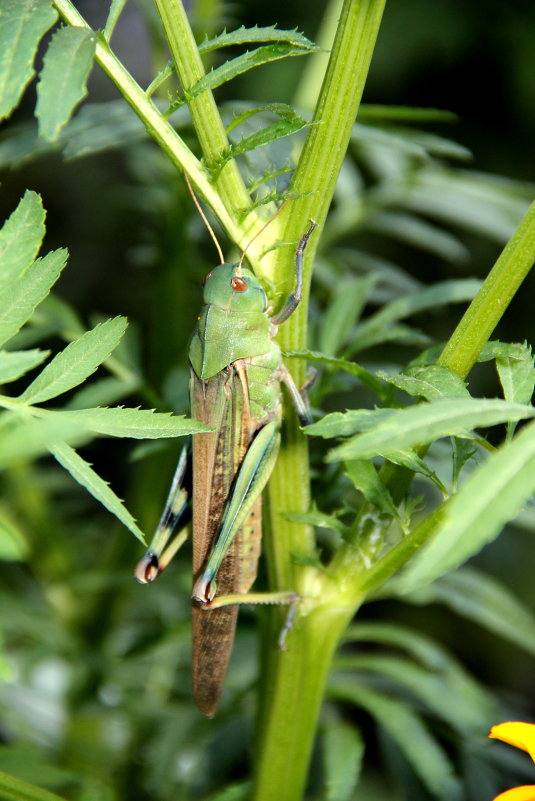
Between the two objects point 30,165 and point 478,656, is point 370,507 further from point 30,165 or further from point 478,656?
point 30,165

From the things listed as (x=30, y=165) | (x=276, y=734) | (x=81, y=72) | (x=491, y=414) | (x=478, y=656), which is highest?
(x=81, y=72)

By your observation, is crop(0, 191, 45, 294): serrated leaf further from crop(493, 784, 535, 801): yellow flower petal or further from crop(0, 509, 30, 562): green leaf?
crop(493, 784, 535, 801): yellow flower petal

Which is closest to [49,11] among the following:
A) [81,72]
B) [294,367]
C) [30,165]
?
[81,72]

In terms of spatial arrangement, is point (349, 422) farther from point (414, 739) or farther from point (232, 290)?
point (414, 739)

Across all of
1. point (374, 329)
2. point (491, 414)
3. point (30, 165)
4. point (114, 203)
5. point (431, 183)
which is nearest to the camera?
point (491, 414)

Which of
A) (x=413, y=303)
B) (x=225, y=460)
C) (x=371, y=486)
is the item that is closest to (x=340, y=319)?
(x=413, y=303)

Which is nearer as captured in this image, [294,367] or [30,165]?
[294,367]

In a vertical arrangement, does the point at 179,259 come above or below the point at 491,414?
below
